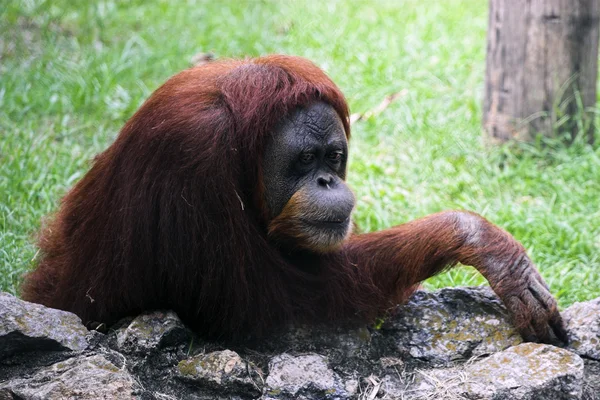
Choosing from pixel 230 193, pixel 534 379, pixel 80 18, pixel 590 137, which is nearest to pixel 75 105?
pixel 80 18

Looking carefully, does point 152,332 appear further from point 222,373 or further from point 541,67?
point 541,67

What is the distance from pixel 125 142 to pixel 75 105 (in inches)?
108

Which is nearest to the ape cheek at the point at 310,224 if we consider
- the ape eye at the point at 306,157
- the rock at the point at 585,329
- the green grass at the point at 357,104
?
the ape eye at the point at 306,157

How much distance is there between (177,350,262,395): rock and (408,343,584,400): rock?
0.60 meters

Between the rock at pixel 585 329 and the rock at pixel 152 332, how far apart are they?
150 cm

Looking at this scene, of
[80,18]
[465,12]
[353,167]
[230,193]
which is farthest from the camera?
[465,12]

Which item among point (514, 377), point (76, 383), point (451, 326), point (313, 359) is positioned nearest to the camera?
point (76, 383)

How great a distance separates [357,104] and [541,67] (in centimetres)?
141

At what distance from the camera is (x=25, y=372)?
2787mm

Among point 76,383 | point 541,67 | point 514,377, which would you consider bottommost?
point 514,377

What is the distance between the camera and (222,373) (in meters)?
2.92

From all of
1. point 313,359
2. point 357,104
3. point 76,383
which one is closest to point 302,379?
point 313,359

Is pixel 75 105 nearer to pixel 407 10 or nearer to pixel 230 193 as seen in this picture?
pixel 230 193

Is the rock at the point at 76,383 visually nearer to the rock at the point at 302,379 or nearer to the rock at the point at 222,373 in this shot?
the rock at the point at 222,373
